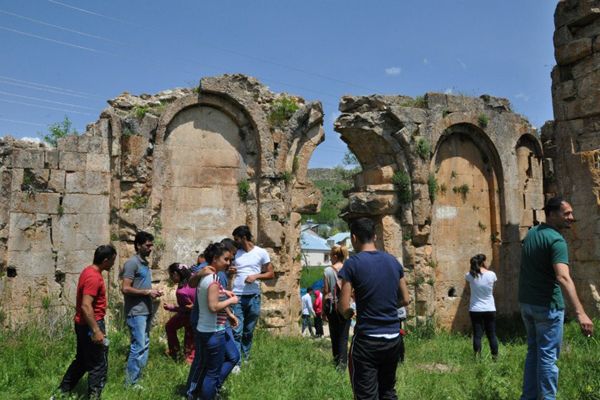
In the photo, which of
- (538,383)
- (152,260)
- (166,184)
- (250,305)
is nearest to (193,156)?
(166,184)

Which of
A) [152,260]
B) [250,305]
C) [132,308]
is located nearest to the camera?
[132,308]

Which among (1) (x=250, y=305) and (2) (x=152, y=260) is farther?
(2) (x=152, y=260)

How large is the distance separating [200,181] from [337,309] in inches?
221

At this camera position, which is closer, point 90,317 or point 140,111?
point 90,317

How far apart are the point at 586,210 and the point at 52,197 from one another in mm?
9589

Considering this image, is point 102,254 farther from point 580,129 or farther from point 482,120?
point 482,120

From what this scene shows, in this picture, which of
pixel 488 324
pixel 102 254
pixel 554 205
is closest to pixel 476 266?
pixel 488 324

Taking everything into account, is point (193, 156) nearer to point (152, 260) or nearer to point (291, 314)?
point (152, 260)

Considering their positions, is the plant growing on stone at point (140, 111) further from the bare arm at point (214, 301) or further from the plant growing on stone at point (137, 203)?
the bare arm at point (214, 301)

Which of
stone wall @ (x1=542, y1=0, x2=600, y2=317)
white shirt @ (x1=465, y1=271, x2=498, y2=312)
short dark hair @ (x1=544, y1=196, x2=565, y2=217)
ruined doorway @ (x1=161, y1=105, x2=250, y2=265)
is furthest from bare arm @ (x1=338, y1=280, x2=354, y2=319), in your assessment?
stone wall @ (x1=542, y1=0, x2=600, y2=317)

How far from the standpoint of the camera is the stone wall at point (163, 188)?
27.9 ft

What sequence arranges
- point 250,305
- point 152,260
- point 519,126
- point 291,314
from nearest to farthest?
1. point 250,305
2. point 152,260
3. point 291,314
4. point 519,126

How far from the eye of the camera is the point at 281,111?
10367 mm

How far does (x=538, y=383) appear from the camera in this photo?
452 centimetres
